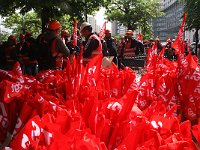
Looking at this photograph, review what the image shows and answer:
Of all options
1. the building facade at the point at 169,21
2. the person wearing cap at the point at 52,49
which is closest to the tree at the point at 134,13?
the person wearing cap at the point at 52,49

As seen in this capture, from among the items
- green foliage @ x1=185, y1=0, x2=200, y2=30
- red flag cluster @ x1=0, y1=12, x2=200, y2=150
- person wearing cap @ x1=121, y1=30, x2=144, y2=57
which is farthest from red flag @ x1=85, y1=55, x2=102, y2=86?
green foliage @ x1=185, y1=0, x2=200, y2=30

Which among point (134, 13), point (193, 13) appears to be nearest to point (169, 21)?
point (134, 13)

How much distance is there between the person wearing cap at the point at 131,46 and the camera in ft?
37.9

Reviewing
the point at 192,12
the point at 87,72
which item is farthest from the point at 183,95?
the point at 192,12

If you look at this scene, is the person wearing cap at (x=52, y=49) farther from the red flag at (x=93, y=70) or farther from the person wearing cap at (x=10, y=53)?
the person wearing cap at (x=10, y=53)

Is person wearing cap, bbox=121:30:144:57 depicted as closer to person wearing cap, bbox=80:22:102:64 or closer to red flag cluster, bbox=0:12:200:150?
person wearing cap, bbox=80:22:102:64

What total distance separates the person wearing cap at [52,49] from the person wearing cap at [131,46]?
5039 mm

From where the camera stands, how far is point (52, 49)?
6.49m

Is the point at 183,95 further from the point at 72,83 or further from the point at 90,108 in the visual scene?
the point at 90,108

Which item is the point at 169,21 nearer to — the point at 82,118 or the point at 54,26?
the point at 54,26

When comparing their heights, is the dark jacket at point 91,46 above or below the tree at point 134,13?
below

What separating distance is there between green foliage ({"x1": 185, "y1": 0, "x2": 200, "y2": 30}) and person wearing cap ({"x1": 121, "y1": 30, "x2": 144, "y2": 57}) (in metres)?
8.66

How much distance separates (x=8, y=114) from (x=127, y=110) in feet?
3.09

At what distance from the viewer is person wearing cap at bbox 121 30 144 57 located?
37.9 feet
